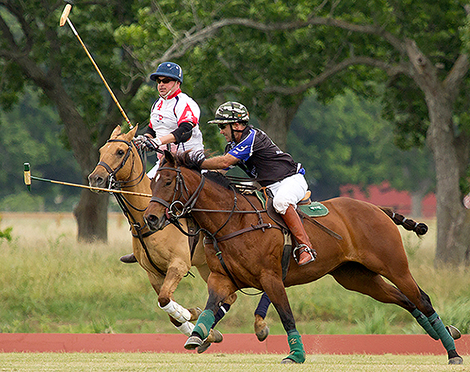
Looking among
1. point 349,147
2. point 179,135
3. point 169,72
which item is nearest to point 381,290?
point 179,135

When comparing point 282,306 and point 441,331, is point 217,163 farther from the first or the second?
point 441,331

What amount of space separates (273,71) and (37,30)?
6137 millimetres

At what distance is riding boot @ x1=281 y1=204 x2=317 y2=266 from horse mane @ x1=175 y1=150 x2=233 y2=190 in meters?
0.66

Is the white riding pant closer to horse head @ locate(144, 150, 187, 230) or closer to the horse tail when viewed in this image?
horse head @ locate(144, 150, 187, 230)

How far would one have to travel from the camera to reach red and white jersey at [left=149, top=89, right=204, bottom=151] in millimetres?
8531

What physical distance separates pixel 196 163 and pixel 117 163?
160cm

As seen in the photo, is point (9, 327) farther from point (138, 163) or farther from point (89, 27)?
point (89, 27)

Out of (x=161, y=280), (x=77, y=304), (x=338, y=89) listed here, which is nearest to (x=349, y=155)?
(x=338, y=89)

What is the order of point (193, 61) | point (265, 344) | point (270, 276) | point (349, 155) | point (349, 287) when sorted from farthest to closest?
point (349, 155) < point (193, 61) < point (265, 344) < point (349, 287) < point (270, 276)

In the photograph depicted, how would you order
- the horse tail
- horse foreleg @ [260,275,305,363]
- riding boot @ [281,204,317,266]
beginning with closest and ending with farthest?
horse foreleg @ [260,275,305,363]
riding boot @ [281,204,317,266]
the horse tail

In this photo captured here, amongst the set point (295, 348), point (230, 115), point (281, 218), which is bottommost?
point (295, 348)

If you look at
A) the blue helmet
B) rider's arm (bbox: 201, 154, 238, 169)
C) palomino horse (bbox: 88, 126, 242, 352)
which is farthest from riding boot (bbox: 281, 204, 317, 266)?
the blue helmet

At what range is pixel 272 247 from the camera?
22.5 ft

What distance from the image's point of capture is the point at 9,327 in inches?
480
